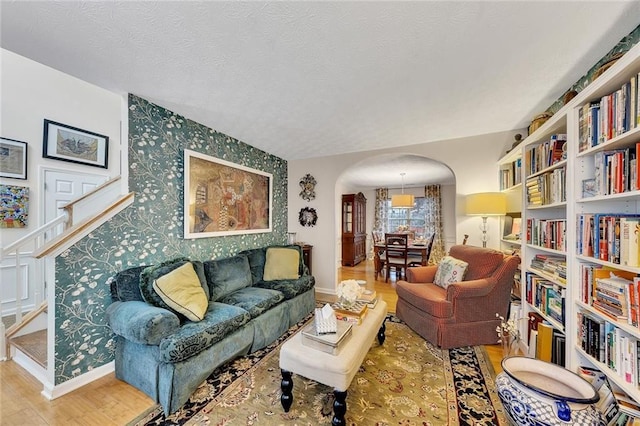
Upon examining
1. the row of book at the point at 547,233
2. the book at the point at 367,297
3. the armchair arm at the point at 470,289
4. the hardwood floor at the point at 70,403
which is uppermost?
the row of book at the point at 547,233

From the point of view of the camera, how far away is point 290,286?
284 cm

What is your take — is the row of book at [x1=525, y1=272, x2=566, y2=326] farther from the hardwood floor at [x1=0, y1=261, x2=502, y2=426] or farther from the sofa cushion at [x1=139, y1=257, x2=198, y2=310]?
the sofa cushion at [x1=139, y1=257, x2=198, y2=310]

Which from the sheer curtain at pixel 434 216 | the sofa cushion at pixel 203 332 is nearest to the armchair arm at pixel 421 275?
the sofa cushion at pixel 203 332

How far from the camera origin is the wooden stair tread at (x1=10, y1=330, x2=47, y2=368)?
190 cm

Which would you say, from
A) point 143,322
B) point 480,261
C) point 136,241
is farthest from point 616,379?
point 136,241

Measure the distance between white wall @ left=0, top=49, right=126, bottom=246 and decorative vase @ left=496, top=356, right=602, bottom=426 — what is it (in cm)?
412

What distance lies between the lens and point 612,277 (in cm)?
137

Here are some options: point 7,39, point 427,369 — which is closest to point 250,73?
point 7,39

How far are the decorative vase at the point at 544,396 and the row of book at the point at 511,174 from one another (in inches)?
77.1

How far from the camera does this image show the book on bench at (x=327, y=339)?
1.50 meters

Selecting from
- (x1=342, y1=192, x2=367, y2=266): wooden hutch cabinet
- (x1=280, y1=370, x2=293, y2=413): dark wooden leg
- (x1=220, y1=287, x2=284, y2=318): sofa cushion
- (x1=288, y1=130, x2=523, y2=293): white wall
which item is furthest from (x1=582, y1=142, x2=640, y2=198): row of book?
(x1=342, y1=192, x2=367, y2=266): wooden hutch cabinet

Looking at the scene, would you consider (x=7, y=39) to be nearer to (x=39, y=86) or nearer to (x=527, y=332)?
(x=39, y=86)

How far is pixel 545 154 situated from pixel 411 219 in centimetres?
558

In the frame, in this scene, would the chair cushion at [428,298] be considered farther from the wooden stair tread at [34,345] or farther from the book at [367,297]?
the wooden stair tread at [34,345]
